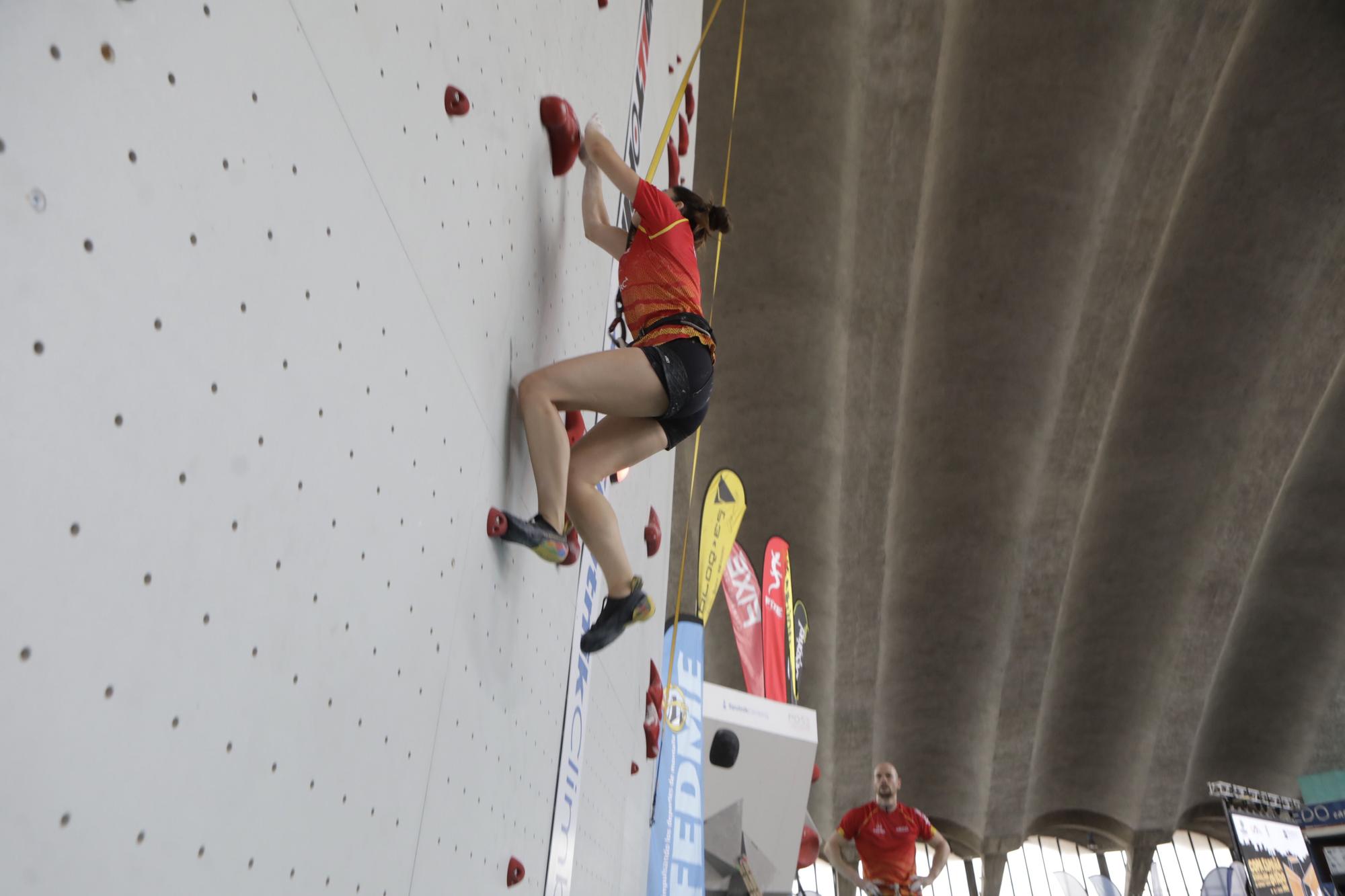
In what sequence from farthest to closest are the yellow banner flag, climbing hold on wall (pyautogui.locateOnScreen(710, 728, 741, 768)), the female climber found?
the yellow banner flag
climbing hold on wall (pyautogui.locateOnScreen(710, 728, 741, 768))
the female climber

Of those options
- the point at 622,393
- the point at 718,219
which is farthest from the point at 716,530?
the point at 622,393

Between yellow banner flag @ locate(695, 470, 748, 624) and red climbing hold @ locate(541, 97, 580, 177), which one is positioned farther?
yellow banner flag @ locate(695, 470, 748, 624)

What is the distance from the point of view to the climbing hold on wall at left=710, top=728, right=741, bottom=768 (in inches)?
241

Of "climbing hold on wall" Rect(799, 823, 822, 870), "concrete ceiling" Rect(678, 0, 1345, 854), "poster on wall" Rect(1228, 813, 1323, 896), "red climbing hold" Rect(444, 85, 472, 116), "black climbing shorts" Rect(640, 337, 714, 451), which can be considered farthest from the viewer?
"poster on wall" Rect(1228, 813, 1323, 896)

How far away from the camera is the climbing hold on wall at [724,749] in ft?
20.1

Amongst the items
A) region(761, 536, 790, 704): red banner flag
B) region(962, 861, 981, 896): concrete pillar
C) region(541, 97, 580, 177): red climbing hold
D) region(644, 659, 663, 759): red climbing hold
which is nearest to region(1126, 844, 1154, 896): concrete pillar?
region(962, 861, 981, 896): concrete pillar

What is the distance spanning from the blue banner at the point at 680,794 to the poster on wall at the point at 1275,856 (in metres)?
10.8

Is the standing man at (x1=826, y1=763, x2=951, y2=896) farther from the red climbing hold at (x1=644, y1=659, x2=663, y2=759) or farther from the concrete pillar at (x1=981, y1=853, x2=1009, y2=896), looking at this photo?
the concrete pillar at (x1=981, y1=853, x2=1009, y2=896)

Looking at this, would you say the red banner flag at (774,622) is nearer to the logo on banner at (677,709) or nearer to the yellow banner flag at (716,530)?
the yellow banner flag at (716,530)

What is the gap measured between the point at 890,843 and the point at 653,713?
Answer: 115 inches

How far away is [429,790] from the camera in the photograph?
53.5 inches

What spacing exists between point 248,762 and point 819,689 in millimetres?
14826

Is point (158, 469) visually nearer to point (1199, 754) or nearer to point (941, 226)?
point (941, 226)

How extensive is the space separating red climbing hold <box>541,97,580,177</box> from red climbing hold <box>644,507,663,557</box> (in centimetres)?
173
